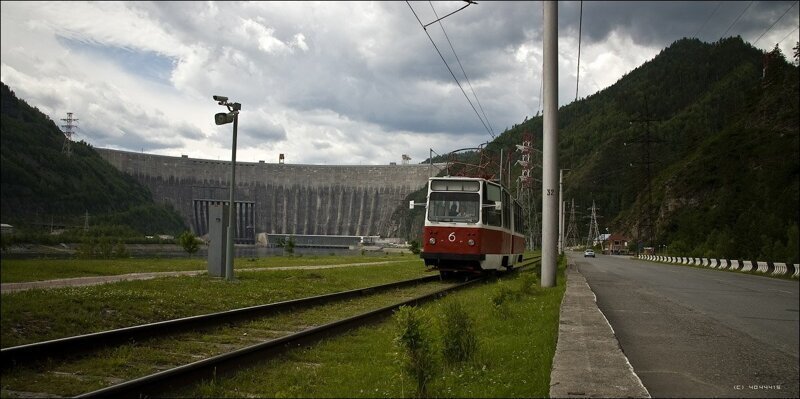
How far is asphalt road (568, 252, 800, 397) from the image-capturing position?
5699 millimetres

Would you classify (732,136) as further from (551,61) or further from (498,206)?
(498,206)

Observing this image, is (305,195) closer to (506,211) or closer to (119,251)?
(119,251)

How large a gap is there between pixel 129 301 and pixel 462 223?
1213 centimetres

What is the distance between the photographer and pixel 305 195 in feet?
601

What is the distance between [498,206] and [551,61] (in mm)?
5749

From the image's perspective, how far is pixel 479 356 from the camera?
7.52 meters

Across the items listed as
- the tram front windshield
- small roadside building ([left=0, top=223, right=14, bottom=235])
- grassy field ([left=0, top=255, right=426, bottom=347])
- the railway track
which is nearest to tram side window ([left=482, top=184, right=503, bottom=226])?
the tram front windshield

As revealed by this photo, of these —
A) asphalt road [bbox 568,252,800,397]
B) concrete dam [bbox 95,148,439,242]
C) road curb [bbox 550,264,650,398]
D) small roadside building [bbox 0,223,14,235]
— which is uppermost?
concrete dam [bbox 95,148,439,242]

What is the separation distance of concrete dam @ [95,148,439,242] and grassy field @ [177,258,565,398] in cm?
16401

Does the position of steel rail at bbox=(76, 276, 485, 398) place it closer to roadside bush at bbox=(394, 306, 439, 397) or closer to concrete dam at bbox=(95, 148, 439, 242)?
roadside bush at bbox=(394, 306, 439, 397)

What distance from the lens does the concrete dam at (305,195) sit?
174000mm

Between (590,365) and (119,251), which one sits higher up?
(590,365)

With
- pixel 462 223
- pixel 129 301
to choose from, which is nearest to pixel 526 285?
pixel 462 223

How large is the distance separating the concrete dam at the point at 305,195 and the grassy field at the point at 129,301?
15530cm
